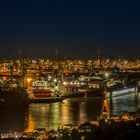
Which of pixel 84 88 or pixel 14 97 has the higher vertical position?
pixel 84 88

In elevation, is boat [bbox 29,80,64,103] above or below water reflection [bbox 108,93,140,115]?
above

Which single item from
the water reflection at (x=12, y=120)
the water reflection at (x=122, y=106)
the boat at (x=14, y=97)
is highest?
the boat at (x=14, y=97)

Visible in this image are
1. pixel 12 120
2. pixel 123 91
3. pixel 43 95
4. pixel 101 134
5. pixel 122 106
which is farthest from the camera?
pixel 123 91

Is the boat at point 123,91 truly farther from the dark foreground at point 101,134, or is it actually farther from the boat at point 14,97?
the dark foreground at point 101,134

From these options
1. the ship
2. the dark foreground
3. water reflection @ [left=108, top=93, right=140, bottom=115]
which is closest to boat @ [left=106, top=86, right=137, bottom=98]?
the ship

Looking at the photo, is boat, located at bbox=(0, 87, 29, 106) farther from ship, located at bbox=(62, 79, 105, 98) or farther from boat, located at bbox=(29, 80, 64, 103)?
ship, located at bbox=(62, 79, 105, 98)

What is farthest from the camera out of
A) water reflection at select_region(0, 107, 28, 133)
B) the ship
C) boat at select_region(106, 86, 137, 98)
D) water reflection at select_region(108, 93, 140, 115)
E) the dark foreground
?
boat at select_region(106, 86, 137, 98)

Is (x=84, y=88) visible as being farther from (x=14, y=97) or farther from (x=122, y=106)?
(x=122, y=106)

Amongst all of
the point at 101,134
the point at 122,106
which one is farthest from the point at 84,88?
the point at 101,134

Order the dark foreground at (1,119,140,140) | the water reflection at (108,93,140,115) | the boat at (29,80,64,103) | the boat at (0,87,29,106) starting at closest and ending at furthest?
1. the dark foreground at (1,119,140,140)
2. the water reflection at (108,93,140,115)
3. the boat at (0,87,29,106)
4. the boat at (29,80,64,103)

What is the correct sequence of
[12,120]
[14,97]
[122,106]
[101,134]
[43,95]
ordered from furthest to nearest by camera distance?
1. [43,95]
2. [14,97]
3. [122,106]
4. [12,120]
5. [101,134]

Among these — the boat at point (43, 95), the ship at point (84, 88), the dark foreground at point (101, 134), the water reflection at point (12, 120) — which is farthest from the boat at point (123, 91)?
the dark foreground at point (101, 134)
